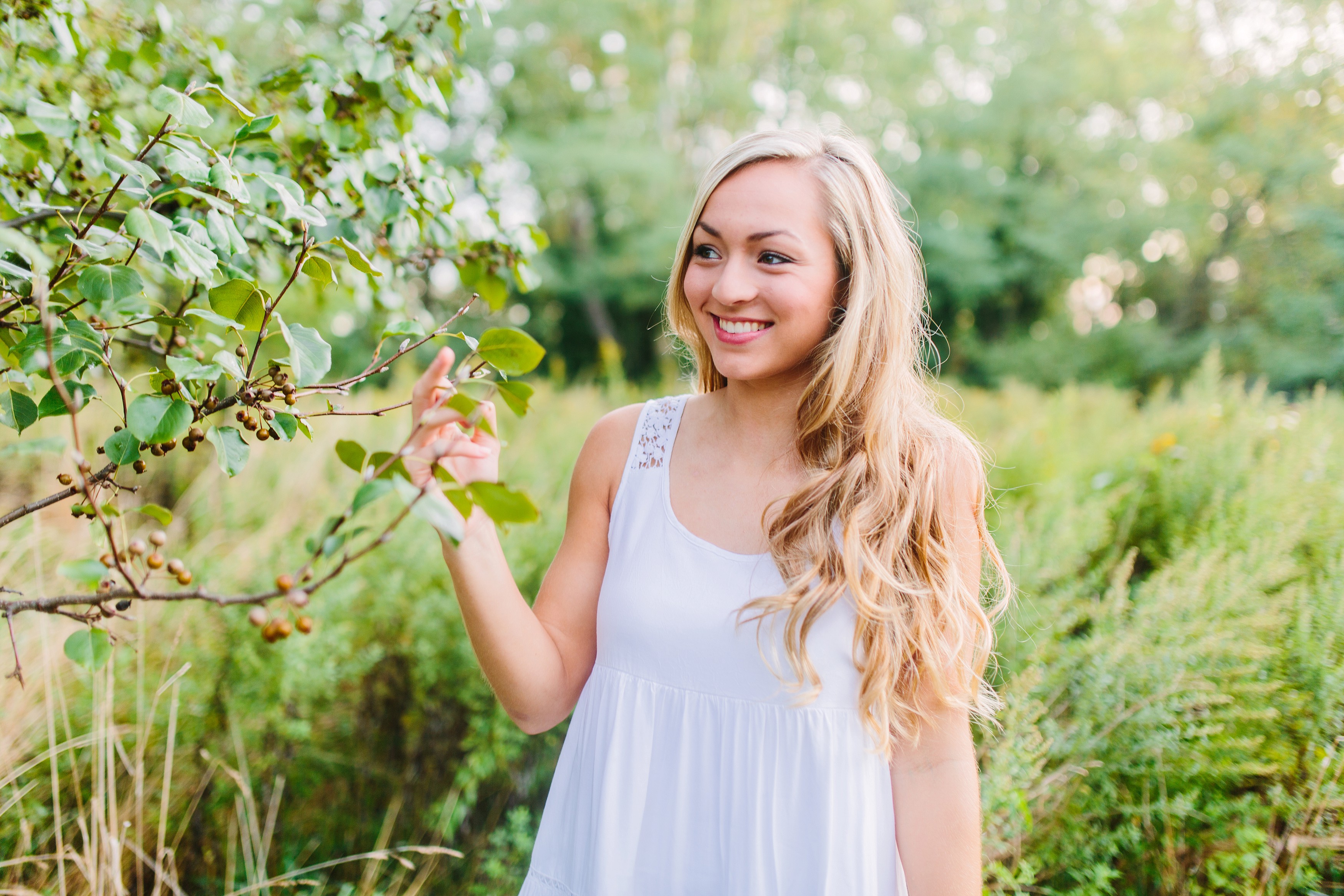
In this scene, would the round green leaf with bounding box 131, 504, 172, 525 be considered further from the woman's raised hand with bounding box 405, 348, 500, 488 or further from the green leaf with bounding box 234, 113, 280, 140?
the green leaf with bounding box 234, 113, 280, 140

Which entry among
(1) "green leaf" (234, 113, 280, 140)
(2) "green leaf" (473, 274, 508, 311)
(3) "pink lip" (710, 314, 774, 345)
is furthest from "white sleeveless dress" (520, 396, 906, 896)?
(1) "green leaf" (234, 113, 280, 140)

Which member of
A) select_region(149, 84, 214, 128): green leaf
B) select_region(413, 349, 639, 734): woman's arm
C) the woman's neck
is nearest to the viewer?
select_region(149, 84, 214, 128): green leaf

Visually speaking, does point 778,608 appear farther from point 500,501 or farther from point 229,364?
point 229,364

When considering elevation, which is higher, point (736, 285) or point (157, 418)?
point (736, 285)

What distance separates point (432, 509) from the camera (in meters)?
0.59

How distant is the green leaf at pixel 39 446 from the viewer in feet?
1.89

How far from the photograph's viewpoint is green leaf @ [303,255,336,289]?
88cm

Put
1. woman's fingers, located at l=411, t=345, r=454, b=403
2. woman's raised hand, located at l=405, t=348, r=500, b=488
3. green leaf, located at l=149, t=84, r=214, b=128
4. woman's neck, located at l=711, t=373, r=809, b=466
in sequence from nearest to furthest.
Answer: woman's raised hand, located at l=405, t=348, r=500, b=488
green leaf, located at l=149, t=84, r=214, b=128
woman's fingers, located at l=411, t=345, r=454, b=403
woman's neck, located at l=711, t=373, r=809, b=466

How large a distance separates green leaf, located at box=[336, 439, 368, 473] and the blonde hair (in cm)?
68

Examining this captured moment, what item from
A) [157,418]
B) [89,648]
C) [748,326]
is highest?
[748,326]

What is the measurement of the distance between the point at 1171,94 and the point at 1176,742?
49.1 ft

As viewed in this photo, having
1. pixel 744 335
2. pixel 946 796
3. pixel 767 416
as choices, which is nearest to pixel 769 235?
pixel 744 335

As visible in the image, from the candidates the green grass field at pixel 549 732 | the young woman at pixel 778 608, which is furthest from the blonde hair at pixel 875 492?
the green grass field at pixel 549 732

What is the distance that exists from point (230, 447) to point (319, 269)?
232mm
